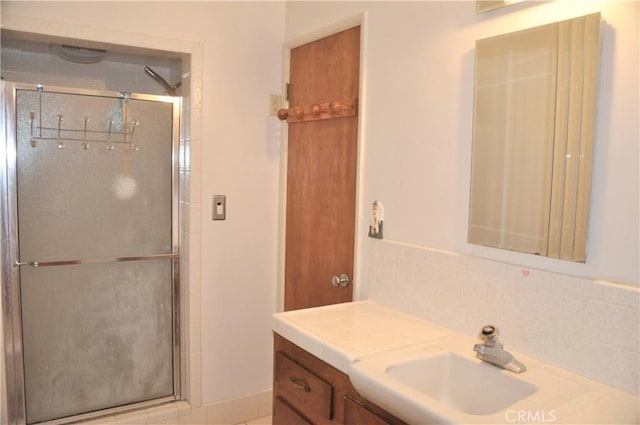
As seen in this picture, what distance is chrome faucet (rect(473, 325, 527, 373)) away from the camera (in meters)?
1.37

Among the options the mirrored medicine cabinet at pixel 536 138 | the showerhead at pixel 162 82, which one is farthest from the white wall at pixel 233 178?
the mirrored medicine cabinet at pixel 536 138

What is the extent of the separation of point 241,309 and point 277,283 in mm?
246

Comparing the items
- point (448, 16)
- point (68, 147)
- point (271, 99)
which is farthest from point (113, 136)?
point (448, 16)

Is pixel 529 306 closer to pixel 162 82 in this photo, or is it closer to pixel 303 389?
pixel 303 389

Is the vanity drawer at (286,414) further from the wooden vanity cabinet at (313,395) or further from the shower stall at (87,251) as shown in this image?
the shower stall at (87,251)

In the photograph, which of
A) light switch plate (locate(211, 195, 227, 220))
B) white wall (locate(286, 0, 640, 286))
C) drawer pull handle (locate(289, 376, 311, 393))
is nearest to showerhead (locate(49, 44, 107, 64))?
light switch plate (locate(211, 195, 227, 220))

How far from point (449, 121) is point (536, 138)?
0.35 metres

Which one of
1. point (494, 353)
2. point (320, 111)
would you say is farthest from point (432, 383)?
point (320, 111)

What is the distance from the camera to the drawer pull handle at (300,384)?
1.64 m

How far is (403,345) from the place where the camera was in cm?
153

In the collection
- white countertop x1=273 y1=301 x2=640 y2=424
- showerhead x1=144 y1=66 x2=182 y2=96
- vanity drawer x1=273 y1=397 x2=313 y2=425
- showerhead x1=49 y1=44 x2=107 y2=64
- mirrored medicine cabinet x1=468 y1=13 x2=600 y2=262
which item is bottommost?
vanity drawer x1=273 y1=397 x2=313 y2=425

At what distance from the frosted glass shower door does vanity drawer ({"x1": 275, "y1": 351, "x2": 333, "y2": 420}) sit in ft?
3.73

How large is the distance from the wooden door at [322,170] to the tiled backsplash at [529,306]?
1.31 ft

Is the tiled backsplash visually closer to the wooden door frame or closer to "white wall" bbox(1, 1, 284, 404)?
the wooden door frame
